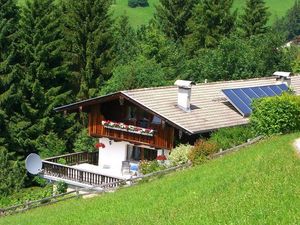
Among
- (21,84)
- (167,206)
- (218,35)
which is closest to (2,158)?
(21,84)

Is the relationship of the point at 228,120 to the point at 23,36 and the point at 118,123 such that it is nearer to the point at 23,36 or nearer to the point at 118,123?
the point at 118,123

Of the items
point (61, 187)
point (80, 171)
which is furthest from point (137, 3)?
point (80, 171)

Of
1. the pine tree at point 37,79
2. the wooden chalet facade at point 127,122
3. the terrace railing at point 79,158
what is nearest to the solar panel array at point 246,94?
the wooden chalet facade at point 127,122

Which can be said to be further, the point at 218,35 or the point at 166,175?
the point at 218,35

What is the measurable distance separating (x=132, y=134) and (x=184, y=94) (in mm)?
4118

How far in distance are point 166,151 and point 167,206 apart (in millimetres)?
15502

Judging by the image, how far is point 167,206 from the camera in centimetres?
1755

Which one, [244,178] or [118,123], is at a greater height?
[244,178]

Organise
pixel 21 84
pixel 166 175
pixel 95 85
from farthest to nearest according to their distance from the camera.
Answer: pixel 95 85 < pixel 21 84 < pixel 166 175

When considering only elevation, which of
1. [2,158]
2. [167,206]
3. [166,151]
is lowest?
[2,158]

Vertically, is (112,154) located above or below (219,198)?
below

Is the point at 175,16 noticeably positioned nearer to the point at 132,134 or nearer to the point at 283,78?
the point at 283,78

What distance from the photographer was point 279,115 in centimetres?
2842

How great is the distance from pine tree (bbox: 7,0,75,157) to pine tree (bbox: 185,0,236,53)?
19458 millimetres
